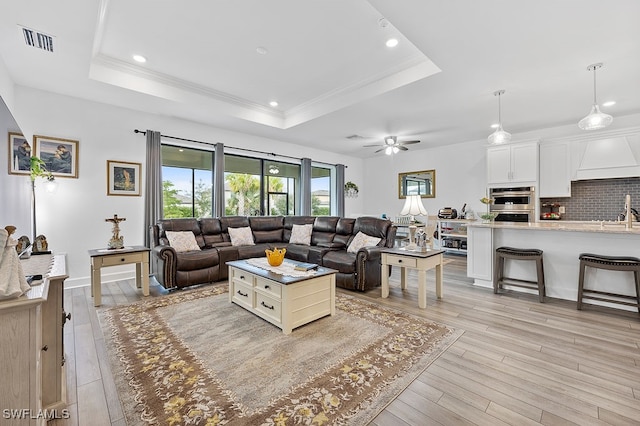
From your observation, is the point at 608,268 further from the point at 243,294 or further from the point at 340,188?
the point at 340,188

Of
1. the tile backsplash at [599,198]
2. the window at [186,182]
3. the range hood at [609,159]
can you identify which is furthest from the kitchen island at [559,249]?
the window at [186,182]

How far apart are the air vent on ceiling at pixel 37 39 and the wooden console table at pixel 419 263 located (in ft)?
14.2

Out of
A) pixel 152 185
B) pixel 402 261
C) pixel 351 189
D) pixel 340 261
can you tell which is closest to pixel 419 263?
pixel 402 261

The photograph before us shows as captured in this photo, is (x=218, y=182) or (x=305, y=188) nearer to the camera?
(x=218, y=182)

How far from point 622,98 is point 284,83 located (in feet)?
16.5

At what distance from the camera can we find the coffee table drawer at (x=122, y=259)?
356cm

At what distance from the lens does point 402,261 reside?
3523 millimetres

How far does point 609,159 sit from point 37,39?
27.1 feet

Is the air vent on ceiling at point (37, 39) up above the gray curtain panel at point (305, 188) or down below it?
above

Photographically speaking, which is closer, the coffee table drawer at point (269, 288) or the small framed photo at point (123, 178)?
the coffee table drawer at point (269, 288)

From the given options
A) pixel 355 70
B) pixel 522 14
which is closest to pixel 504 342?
pixel 522 14

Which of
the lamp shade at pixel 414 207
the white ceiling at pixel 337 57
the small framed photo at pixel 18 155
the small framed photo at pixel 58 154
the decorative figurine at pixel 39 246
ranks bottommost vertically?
the decorative figurine at pixel 39 246

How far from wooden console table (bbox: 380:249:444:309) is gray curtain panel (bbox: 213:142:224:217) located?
3.45 m

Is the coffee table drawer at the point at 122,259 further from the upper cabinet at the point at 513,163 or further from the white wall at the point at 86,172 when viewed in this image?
the upper cabinet at the point at 513,163
